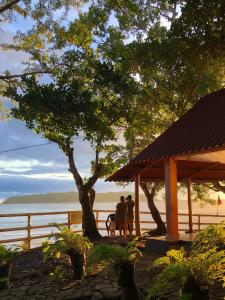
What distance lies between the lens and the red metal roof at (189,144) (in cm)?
1124

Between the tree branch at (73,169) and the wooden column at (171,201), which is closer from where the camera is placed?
the wooden column at (171,201)

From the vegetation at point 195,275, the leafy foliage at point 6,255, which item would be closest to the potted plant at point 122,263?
the vegetation at point 195,275

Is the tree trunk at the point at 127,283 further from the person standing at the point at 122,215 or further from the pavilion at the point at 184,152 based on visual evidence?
the person standing at the point at 122,215

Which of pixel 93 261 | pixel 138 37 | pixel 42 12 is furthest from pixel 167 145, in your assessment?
pixel 138 37

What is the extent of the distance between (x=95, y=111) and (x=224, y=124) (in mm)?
5708

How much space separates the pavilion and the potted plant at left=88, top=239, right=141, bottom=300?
4.10 m

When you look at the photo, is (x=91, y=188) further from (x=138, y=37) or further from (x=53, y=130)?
(x=138, y=37)

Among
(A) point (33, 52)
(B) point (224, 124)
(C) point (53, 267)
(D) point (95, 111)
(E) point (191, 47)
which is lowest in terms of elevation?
(C) point (53, 267)

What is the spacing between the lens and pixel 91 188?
19.7m

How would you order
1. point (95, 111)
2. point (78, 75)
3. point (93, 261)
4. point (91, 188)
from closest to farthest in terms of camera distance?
point (93, 261)
point (95, 111)
point (78, 75)
point (91, 188)

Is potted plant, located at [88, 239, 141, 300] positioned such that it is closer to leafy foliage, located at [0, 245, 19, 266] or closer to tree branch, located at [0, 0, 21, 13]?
leafy foliage, located at [0, 245, 19, 266]

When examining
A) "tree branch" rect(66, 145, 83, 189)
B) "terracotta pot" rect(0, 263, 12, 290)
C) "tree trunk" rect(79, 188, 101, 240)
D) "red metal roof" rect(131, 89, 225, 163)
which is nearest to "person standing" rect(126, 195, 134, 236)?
"tree trunk" rect(79, 188, 101, 240)

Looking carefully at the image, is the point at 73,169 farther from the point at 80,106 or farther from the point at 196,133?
the point at 196,133

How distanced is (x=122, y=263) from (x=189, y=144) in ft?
16.5
